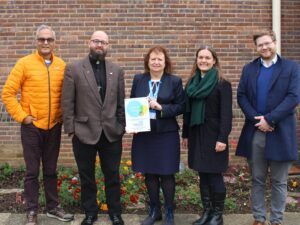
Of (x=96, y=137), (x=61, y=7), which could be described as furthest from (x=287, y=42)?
(x=96, y=137)

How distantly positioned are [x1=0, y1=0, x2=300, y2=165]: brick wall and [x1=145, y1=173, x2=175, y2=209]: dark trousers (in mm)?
2462

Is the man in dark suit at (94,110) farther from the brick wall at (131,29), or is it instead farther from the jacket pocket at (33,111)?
the brick wall at (131,29)

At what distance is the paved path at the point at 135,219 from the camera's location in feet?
15.0

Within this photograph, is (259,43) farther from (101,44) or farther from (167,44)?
(167,44)

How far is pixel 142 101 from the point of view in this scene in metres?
4.21

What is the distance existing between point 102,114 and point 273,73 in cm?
172

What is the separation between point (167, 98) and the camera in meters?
4.28

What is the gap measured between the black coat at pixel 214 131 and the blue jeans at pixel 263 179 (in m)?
0.30

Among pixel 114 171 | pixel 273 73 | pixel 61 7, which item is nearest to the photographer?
pixel 273 73

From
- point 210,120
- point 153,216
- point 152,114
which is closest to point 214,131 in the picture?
point 210,120

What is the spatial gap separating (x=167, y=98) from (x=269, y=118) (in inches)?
39.6

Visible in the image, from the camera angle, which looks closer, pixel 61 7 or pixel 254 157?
pixel 254 157

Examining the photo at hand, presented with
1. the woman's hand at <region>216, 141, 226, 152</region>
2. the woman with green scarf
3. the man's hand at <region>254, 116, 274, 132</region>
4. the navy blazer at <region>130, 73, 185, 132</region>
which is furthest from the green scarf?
the man's hand at <region>254, 116, 274, 132</region>

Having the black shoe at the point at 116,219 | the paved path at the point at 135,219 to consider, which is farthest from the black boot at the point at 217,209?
the black shoe at the point at 116,219
